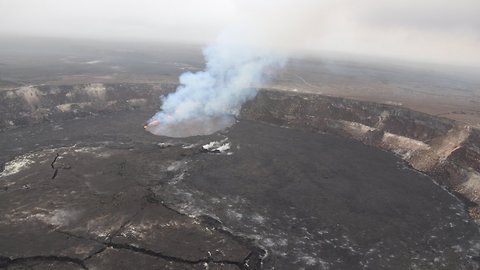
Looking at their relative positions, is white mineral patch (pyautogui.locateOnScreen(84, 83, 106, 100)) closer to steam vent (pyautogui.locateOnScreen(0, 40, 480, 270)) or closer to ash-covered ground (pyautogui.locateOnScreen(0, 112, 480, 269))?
steam vent (pyautogui.locateOnScreen(0, 40, 480, 270))

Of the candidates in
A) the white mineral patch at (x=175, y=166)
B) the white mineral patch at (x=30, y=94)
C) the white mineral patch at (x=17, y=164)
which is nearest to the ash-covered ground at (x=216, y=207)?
the white mineral patch at (x=175, y=166)

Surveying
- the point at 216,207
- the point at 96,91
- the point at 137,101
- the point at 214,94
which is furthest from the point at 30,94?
the point at 216,207

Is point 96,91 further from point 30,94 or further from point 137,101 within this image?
point 30,94

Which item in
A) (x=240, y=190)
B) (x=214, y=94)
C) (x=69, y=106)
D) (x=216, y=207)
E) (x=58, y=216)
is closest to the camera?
(x=58, y=216)

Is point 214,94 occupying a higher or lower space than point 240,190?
higher

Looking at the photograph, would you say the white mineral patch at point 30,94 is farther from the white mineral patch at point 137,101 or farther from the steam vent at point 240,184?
the white mineral patch at point 137,101

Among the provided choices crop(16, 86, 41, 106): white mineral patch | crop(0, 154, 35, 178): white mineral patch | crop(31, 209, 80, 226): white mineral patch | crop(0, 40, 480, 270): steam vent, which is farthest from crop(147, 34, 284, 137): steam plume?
crop(31, 209, 80, 226): white mineral patch
